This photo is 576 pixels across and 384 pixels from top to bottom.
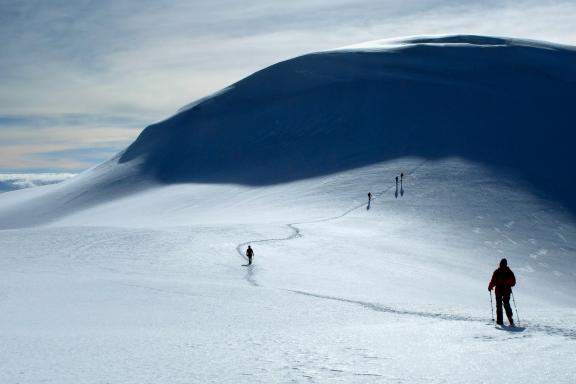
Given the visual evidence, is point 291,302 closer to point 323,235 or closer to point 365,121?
point 323,235

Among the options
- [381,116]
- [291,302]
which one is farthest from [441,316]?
[381,116]

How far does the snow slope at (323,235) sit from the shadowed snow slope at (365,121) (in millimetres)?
292

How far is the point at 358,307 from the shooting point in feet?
48.6

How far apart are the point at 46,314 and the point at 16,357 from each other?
12.3 ft

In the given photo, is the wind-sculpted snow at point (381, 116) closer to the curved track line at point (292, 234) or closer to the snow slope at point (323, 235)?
the snow slope at point (323, 235)

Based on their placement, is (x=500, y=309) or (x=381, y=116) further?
(x=381, y=116)

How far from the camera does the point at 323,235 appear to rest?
31.8 metres

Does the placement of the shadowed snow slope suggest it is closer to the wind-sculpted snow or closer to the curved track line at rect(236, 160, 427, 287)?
the wind-sculpted snow

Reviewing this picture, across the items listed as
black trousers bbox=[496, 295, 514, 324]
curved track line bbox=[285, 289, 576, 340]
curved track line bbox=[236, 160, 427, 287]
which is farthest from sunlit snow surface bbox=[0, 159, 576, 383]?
black trousers bbox=[496, 295, 514, 324]

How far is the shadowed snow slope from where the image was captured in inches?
2739

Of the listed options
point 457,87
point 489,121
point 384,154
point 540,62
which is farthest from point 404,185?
point 540,62

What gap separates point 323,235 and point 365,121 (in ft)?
162

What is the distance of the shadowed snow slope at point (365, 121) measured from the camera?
69.6 meters

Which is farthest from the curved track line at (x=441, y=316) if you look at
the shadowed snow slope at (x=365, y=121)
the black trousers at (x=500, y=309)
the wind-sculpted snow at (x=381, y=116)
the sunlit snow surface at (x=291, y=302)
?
the wind-sculpted snow at (x=381, y=116)
